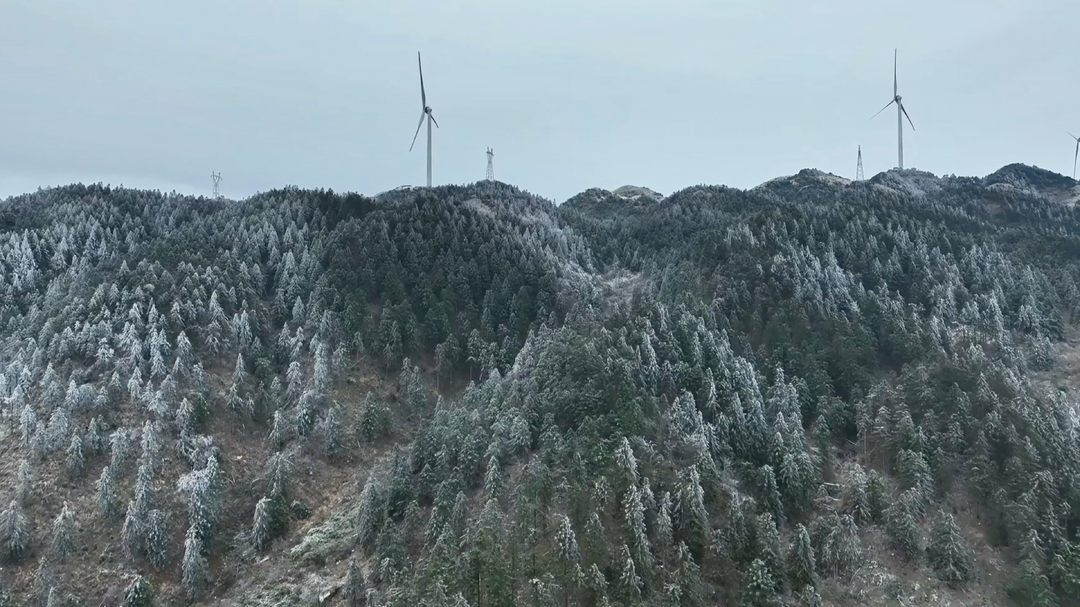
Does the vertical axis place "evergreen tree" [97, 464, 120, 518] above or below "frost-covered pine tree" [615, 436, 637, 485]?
below

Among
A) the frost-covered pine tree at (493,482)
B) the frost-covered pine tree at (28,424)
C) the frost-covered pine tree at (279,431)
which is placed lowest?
the frost-covered pine tree at (493,482)

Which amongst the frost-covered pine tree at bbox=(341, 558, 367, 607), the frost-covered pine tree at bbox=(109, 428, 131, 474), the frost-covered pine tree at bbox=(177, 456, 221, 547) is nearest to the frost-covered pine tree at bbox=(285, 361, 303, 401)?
the frost-covered pine tree at bbox=(177, 456, 221, 547)

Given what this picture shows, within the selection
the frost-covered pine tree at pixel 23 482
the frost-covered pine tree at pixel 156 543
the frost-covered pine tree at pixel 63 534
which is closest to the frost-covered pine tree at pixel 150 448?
the frost-covered pine tree at pixel 63 534

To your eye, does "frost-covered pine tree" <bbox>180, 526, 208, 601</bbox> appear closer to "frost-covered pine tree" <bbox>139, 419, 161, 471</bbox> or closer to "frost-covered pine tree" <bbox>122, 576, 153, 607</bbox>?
"frost-covered pine tree" <bbox>122, 576, 153, 607</bbox>

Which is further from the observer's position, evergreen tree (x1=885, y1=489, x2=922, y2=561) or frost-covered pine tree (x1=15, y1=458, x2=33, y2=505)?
frost-covered pine tree (x1=15, y1=458, x2=33, y2=505)

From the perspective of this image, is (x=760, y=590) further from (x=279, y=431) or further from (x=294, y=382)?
(x=294, y=382)

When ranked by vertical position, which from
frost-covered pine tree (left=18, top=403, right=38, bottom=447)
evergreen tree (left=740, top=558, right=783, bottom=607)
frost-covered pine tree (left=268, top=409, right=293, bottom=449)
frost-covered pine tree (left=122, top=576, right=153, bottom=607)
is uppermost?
frost-covered pine tree (left=18, top=403, right=38, bottom=447)

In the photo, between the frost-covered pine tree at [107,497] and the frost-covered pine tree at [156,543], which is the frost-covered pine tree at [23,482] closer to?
the frost-covered pine tree at [107,497]

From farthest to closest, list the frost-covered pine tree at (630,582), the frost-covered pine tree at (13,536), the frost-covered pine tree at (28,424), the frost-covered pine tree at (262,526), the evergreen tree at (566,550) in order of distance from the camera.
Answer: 1. the frost-covered pine tree at (28,424)
2. the frost-covered pine tree at (262,526)
3. the frost-covered pine tree at (13,536)
4. the evergreen tree at (566,550)
5. the frost-covered pine tree at (630,582)

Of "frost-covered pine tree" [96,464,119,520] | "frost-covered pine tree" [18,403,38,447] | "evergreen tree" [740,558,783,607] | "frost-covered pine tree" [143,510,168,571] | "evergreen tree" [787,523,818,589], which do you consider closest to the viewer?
"evergreen tree" [740,558,783,607]
